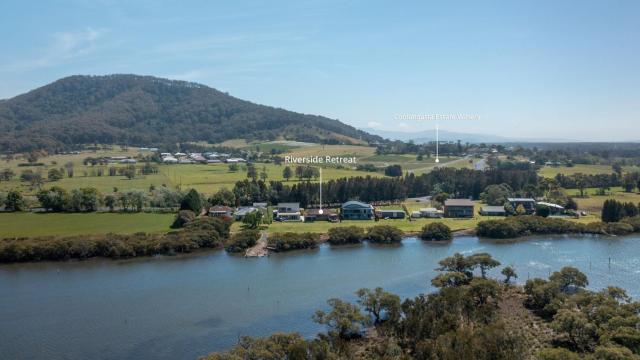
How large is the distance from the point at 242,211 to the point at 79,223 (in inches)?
476

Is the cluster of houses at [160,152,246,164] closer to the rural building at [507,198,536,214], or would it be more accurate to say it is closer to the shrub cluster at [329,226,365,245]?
the rural building at [507,198,536,214]

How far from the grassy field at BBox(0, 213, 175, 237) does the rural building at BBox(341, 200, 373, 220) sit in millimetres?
13445

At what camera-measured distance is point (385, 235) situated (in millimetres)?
33188

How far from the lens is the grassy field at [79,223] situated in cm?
3406

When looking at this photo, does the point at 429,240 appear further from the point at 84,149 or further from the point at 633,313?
the point at 84,149

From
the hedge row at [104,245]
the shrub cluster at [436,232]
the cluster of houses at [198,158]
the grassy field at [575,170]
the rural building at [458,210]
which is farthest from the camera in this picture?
the cluster of houses at [198,158]

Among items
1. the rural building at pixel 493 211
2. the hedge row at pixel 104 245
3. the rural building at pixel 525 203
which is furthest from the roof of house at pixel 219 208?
the rural building at pixel 525 203

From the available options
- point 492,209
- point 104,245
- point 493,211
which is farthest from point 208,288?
point 492,209

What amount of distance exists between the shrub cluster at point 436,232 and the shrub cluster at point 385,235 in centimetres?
185

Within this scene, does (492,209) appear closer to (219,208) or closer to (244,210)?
(244,210)

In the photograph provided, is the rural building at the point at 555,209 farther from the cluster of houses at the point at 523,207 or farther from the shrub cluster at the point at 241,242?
the shrub cluster at the point at 241,242

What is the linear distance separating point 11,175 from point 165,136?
58.1 metres

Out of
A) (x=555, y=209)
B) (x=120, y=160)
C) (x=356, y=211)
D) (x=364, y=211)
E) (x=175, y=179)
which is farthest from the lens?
(x=120, y=160)

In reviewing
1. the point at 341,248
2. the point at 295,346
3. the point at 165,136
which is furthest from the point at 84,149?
the point at 295,346
